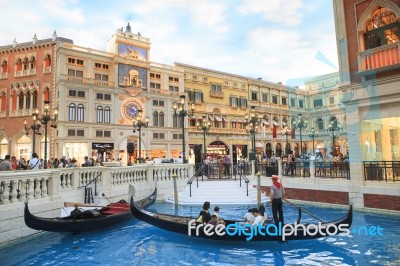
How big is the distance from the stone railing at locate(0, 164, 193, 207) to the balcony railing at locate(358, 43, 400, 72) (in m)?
9.60

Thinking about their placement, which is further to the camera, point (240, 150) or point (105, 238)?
point (240, 150)

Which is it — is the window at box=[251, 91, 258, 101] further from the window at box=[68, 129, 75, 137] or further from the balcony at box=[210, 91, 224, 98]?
the window at box=[68, 129, 75, 137]

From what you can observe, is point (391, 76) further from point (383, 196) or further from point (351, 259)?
point (351, 259)

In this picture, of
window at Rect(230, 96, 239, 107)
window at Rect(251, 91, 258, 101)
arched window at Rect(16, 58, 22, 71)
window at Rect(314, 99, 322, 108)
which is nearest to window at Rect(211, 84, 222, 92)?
window at Rect(230, 96, 239, 107)

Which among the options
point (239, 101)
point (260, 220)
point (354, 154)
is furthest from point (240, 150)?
point (260, 220)

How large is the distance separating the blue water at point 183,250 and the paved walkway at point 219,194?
4.68m

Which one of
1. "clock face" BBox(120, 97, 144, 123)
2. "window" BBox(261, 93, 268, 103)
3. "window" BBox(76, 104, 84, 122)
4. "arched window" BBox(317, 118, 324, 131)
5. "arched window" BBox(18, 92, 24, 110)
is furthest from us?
"arched window" BBox(317, 118, 324, 131)

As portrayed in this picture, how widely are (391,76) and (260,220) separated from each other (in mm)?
8031

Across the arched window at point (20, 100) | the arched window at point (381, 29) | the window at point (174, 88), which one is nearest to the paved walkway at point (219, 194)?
the arched window at point (381, 29)

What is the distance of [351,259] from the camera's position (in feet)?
20.7

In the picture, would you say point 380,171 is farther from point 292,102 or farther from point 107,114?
point 292,102

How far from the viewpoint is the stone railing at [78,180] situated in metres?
7.34

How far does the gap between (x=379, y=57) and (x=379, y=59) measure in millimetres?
85

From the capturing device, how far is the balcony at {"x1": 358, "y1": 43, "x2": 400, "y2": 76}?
10727 millimetres
